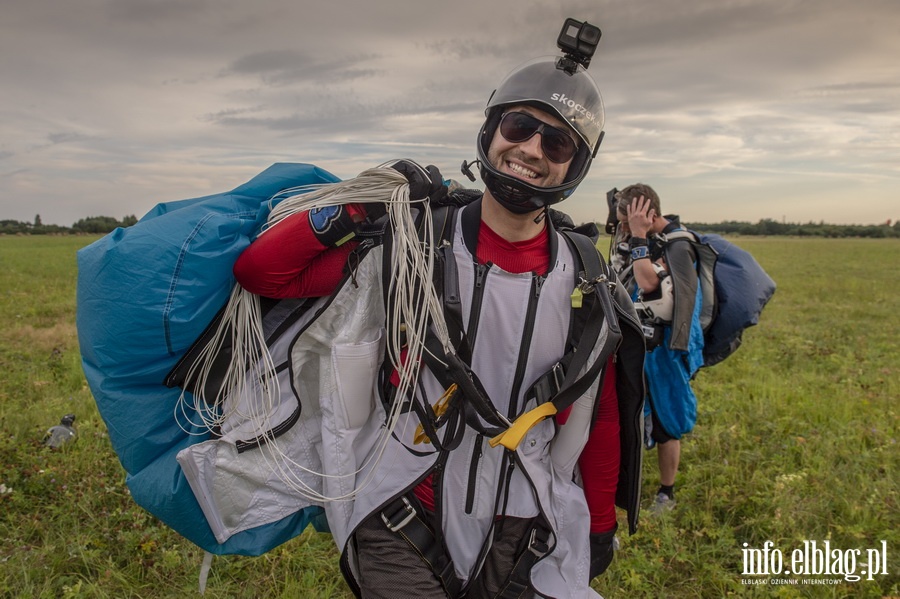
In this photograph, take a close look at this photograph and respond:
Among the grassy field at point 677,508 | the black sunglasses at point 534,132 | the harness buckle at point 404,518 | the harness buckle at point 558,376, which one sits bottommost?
the grassy field at point 677,508

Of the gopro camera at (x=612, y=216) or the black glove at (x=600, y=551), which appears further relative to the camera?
the gopro camera at (x=612, y=216)

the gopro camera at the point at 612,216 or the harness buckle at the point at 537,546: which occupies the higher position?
the gopro camera at the point at 612,216

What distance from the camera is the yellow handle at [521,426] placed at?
2188mm

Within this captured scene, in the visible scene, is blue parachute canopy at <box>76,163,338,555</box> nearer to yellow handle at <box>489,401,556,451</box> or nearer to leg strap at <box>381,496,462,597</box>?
leg strap at <box>381,496,462,597</box>

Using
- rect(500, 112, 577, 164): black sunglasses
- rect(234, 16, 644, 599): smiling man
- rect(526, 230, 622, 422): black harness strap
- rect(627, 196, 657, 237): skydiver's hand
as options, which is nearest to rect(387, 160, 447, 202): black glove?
rect(234, 16, 644, 599): smiling man

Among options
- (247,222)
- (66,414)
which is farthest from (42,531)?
(247,222)

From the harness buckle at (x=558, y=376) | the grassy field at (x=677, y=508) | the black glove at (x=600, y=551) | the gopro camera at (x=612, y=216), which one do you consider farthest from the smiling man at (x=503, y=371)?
the gopro camera at (x=612, y=216)

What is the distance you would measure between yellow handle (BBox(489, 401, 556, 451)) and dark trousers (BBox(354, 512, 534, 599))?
1.50 ft

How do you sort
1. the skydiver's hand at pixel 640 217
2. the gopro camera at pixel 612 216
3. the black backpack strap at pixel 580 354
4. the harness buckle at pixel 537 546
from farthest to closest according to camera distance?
the gopro camera at pixel 612 216
the skydiver's hand at pixel 640 217
the harness buckle at pixel 537 546
the black backpack strap at pixel 580 354

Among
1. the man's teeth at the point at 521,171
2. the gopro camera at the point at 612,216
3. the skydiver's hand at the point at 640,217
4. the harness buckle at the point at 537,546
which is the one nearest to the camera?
the man's teeth at the point at 521,171

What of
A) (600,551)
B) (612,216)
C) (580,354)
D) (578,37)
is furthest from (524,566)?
(612,216)

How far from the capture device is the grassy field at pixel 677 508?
3.49m

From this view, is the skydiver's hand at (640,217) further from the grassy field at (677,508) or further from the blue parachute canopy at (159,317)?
the blue parachute canopy at (159,317)

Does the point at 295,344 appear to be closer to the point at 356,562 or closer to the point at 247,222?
the point at 247,222
